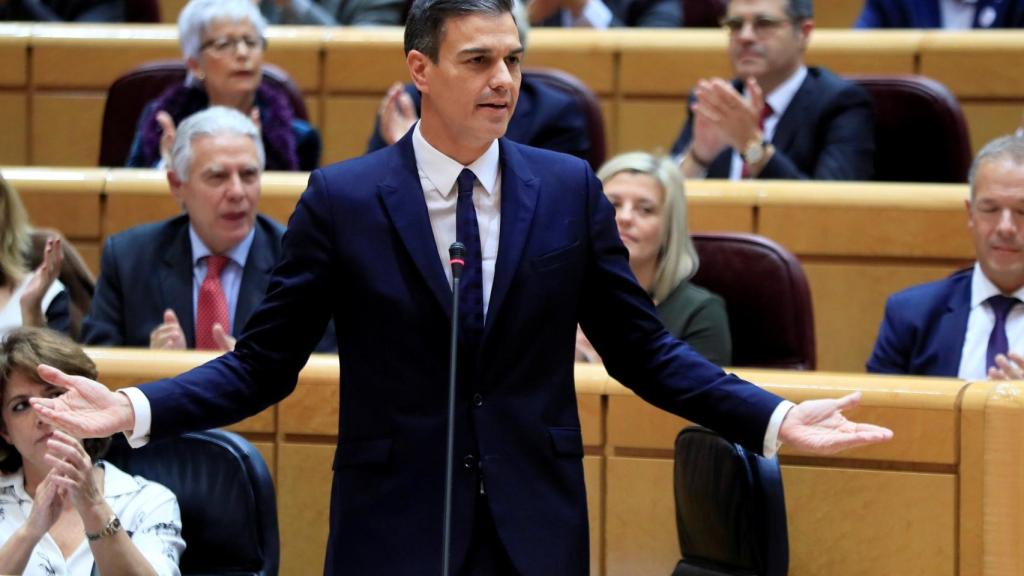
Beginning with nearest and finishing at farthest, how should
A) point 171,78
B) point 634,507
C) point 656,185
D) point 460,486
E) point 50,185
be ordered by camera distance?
1. point 460,486
2. point 634,507
3. point 656,185
4. point 50,185
5. point 171,78

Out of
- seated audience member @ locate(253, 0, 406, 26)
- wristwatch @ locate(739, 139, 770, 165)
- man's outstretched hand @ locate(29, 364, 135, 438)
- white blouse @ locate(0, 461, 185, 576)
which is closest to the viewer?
man's outstretched hand @ locate(29, 364, 135, 438)

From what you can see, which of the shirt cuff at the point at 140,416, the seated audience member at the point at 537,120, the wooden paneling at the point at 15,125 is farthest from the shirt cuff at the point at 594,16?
the shirt cuff at the point at 140,416

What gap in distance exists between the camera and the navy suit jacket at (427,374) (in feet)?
5.68

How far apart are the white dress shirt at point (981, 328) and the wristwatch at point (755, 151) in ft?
2.63

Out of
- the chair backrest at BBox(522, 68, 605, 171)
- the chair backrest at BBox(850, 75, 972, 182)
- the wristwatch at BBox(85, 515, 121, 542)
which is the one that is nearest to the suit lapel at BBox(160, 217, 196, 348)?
the wristwatch at BBox(85, 515, 121, 542)

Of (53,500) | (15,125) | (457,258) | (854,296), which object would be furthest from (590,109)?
(457,258)

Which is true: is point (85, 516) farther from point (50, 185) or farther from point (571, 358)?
point (50, 185)

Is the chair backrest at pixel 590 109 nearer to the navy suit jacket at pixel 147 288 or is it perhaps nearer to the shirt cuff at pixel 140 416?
the navy suit jacket at pixel 147 288

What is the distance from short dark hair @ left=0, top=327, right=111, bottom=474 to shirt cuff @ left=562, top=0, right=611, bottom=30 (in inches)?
106

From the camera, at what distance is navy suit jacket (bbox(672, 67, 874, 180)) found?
3689 millimetres

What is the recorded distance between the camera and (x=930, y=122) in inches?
149

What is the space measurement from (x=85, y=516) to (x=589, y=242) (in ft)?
2.68

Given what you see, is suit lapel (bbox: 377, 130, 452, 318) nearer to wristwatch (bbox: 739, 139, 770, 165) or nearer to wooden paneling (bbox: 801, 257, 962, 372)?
wooden paneling (bbox: 801, 257, 962, 372)

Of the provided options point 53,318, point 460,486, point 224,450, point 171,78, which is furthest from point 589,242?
point 171,78
